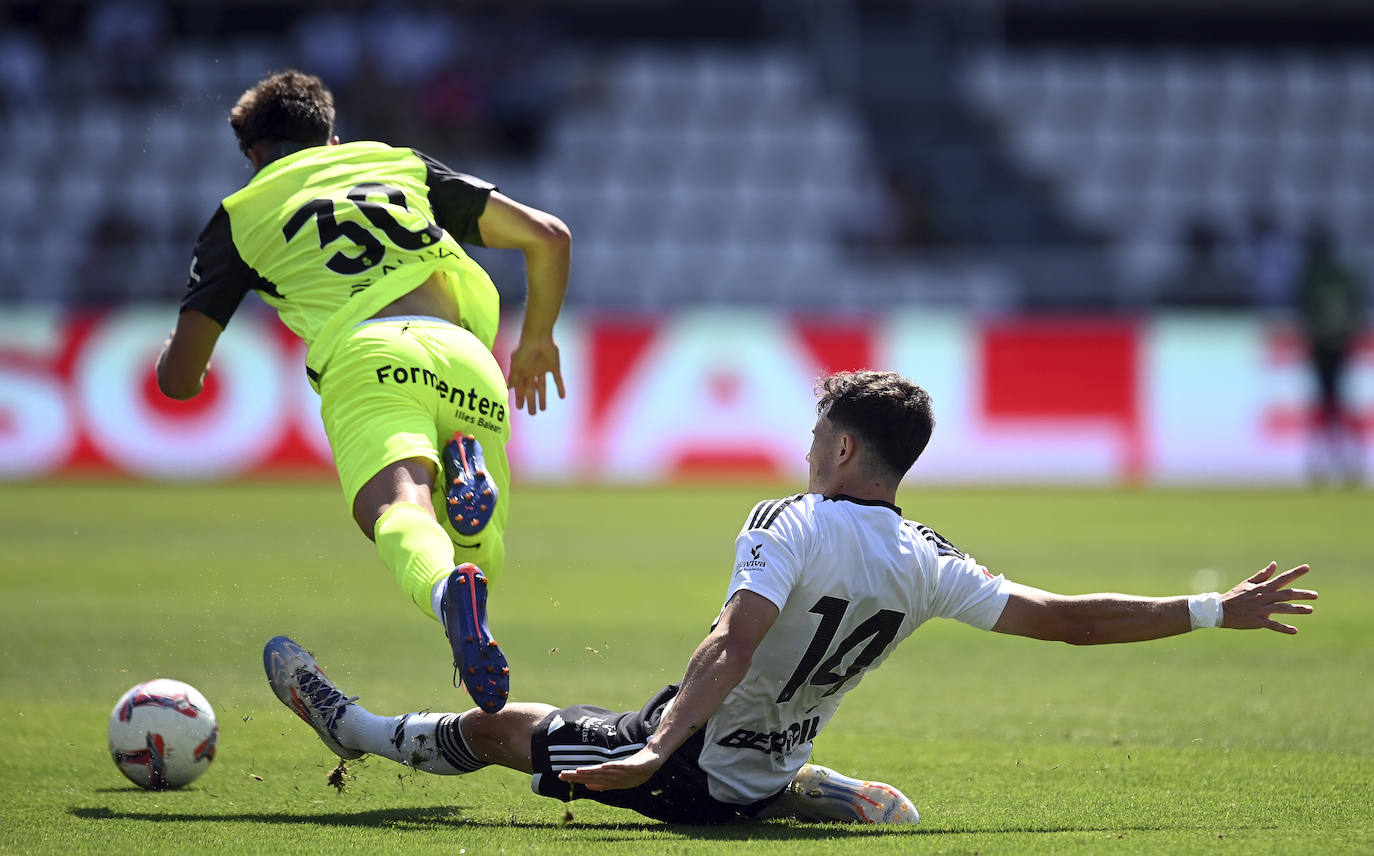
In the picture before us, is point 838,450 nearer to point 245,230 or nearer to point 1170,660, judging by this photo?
point 245,230

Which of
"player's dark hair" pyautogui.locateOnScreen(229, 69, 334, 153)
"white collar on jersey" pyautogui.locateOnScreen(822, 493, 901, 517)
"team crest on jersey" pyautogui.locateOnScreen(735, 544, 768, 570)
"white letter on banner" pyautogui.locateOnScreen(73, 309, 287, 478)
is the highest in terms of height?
"white letter on banner" pyautogui.locateOnScreen(73, 309, 287, 478)

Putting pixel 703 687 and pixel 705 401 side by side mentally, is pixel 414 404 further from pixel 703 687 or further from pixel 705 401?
pixel 705 401

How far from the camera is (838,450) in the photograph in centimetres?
389

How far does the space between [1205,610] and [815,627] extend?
960mm

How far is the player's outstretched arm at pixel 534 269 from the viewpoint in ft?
16.2

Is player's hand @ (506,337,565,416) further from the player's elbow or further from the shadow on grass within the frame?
the shadow on grass

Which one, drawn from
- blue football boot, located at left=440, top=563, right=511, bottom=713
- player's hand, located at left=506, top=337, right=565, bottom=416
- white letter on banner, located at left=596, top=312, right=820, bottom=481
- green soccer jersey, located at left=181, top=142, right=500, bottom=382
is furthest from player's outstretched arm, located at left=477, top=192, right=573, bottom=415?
white letter on banner, located at left=596, top=312, right=820, bottom=481

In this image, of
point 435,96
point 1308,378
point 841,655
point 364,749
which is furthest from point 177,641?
point 435,96

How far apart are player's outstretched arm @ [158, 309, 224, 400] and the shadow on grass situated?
1.24 meters

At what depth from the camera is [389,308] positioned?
4613 millimetres

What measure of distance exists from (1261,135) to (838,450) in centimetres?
2004

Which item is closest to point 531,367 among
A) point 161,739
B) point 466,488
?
point 466,488

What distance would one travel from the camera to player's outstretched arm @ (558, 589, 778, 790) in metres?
3.58

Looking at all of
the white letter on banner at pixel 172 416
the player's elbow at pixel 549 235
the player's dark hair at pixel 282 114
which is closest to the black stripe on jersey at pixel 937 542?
the player's elbow at pixel 549 235
